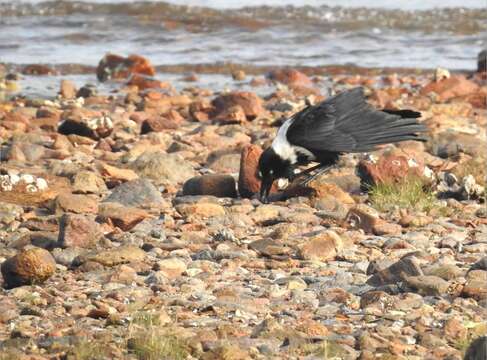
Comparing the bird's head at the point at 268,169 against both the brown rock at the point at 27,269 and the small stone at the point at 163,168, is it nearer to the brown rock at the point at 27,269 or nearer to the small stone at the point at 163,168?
the small stone at the point at 163,168

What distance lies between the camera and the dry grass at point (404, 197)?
7.18 m

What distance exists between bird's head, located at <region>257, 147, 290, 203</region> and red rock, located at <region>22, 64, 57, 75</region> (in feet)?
26.8

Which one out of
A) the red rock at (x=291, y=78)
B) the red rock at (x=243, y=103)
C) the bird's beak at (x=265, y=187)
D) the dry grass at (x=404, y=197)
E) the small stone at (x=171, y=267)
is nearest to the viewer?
the small stone at (x=171, y=267)

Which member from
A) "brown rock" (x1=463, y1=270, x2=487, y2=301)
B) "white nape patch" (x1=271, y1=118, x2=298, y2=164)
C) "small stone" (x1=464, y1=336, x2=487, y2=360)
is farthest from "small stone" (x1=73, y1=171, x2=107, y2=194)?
"small stone" (x1=464, y1=336, x2=487, y2=360)

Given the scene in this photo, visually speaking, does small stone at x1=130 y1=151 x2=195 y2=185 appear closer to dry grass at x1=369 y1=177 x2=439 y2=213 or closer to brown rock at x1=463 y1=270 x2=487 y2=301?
dry grass at x1=369 y1=177 x2=439 y2=213

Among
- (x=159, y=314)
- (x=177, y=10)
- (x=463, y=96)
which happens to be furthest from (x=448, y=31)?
(x=159, y=314)

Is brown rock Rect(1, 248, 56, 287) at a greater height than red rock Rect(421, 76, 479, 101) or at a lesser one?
greater

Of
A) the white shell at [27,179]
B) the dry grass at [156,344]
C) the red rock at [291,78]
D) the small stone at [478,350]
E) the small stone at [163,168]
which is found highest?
the small stone at [478,350]

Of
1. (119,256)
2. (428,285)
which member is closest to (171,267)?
(119,256)

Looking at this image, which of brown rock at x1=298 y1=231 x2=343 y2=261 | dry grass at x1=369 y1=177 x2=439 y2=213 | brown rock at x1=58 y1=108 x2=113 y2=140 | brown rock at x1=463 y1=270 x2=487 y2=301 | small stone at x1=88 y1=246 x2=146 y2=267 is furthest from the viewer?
brown rock at x1=58 y1=108 x2=113 y2=140

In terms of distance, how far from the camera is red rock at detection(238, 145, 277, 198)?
7.71 metres

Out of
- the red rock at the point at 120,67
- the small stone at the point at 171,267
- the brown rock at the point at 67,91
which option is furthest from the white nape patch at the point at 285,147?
the red rock at the point at 120,67

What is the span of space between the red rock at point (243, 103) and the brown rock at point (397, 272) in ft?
17.4

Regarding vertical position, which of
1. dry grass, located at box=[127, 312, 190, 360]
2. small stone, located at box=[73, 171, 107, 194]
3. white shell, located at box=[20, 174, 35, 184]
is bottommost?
small stone, located at box=[73, 171, 107, 194]
